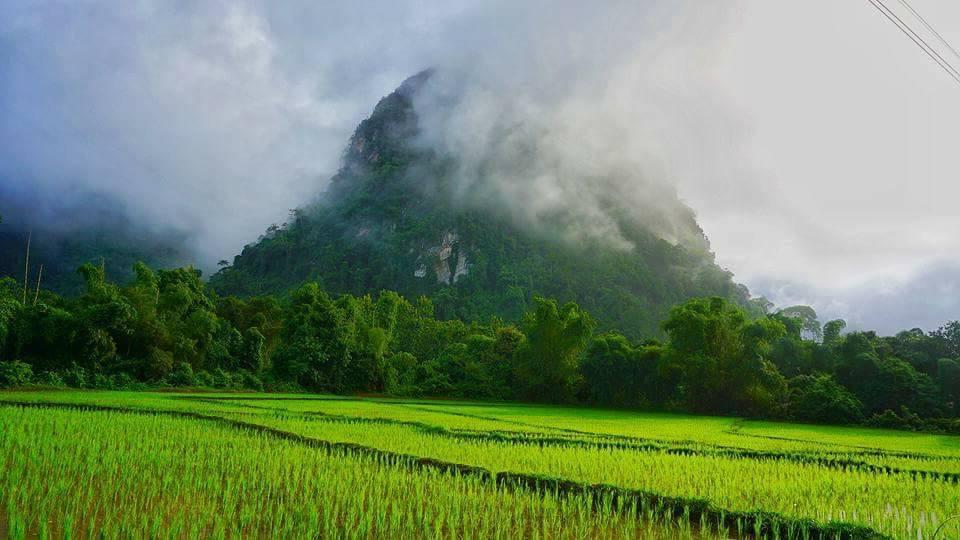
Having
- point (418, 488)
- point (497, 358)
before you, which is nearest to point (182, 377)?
point (497, 358)

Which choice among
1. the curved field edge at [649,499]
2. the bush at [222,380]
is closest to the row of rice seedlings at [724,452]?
the curved field edge at [649,499]

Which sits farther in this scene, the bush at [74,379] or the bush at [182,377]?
the bush at [182,377]

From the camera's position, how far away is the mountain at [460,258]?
84.1 meters

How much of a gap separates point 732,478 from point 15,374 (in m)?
29.4

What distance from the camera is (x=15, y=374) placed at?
25297 mm

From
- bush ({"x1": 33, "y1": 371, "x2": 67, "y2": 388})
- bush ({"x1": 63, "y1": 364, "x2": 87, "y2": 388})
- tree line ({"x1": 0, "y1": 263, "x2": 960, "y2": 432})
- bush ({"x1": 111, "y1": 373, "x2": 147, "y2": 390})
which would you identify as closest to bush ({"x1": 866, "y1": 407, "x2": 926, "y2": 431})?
tree line ({"x1": 0, "y1": 263, "x2": 960, "y2": 432})

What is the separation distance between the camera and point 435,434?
1393 centimetres

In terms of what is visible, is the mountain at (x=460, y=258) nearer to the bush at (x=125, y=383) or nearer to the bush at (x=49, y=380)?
the bush at (x=125, y=383)

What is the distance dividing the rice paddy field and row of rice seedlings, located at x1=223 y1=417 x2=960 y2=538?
5 cm

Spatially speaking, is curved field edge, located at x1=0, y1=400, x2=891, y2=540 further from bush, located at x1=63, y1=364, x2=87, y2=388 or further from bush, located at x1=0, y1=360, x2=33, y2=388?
bush, located at x1=63, y1=364, x2=87, y2=388

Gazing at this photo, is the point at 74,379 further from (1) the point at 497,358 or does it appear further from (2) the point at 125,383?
(1) the point at 497,358

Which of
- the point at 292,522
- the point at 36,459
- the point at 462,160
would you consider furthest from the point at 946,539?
the point at 462,160

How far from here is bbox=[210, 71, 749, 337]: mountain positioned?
8406cm

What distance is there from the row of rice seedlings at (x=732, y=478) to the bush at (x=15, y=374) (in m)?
19.8
